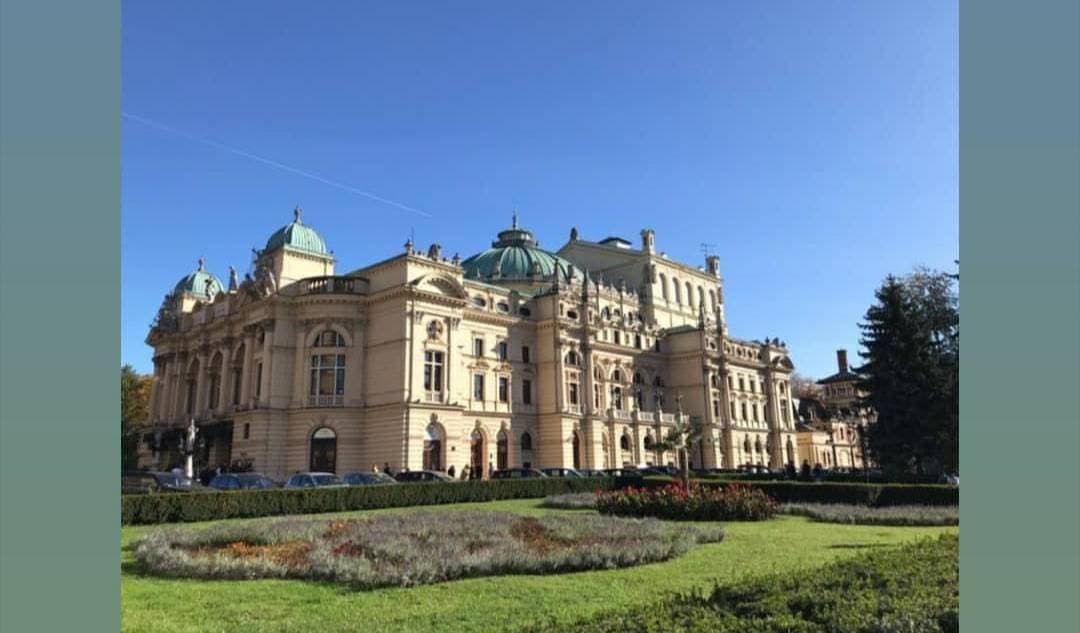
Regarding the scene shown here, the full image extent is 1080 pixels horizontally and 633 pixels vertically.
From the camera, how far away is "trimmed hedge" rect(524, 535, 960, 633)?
20.6 feet

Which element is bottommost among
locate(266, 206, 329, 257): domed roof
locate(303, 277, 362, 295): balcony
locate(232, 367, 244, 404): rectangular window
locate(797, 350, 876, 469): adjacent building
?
locate(797, 350, 876, 469): adjacent building

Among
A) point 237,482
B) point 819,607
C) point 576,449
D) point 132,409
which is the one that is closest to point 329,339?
point 237,482

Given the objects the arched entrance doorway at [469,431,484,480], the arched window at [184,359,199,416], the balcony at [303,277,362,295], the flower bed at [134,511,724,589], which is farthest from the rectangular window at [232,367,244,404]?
the flower bed at [134,511,724,589]

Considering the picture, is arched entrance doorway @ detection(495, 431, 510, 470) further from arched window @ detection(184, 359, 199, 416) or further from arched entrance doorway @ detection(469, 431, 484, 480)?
arched window @ detection(184, 359, 199, 416)

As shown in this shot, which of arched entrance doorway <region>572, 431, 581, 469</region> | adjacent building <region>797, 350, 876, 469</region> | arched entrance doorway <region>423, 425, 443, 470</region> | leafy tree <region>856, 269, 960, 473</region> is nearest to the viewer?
leafy tree <region>856, 269, 960, 473</region>

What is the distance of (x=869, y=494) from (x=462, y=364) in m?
33.0

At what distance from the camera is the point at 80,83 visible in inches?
175

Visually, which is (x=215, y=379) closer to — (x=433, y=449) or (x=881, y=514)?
(x=433, y=449)

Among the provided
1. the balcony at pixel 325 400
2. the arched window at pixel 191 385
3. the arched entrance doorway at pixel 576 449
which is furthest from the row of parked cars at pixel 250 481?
the arched entrance doorway at pixel 576 449

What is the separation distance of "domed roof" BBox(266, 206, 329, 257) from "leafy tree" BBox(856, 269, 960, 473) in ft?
138

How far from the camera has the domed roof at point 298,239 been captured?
56.2 meters

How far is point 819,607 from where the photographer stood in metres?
7.12

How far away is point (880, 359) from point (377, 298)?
1344 inches

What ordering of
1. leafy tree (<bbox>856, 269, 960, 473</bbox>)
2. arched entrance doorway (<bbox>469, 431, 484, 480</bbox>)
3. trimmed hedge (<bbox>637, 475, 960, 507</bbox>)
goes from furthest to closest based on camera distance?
arched entrance doorway (<bbox>469, 431, 484, 480</bbox>), leafy tree (<bbox>856, 269, 960, 473</bbox>), trimmed hedge (<bbox>637, 475, 960, 507</bbox>)
